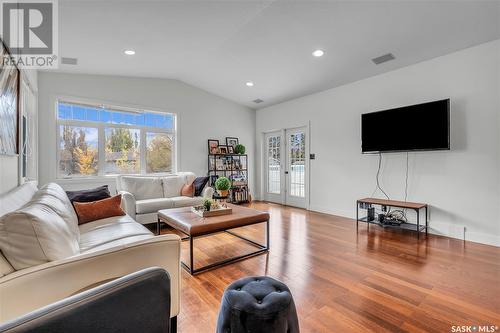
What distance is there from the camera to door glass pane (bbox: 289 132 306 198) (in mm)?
5703

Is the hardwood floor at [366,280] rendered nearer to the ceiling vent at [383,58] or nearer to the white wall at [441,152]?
the white wall at [441,152]

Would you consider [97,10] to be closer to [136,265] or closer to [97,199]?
[97,199]

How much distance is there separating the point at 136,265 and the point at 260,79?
439 cm

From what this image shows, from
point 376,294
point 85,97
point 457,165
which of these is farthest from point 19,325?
→ point 85,97

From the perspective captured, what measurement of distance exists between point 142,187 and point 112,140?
1.35 meters

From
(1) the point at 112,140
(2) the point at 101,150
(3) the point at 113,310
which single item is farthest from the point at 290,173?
(3) the point at 113,310

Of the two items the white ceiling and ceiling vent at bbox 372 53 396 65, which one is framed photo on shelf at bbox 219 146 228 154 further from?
ceiling vent at bbox 372 53 396 65

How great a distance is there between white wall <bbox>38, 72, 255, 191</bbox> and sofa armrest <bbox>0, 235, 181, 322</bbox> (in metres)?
3.89

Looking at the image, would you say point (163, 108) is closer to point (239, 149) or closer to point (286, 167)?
point (239, 149)

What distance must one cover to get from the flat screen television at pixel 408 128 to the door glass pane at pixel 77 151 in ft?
16.5

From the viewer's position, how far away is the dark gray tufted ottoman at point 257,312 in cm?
119

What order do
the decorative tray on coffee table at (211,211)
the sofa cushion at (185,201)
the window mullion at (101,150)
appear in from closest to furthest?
the decorative tray on coffee table at (211,211), the sofa cushion at (185,201), the window mullion at (101,150)

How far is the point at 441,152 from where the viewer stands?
3531 mm

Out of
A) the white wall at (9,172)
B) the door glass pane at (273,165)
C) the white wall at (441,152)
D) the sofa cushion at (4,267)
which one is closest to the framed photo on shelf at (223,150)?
the door glass pane at (273,165)
